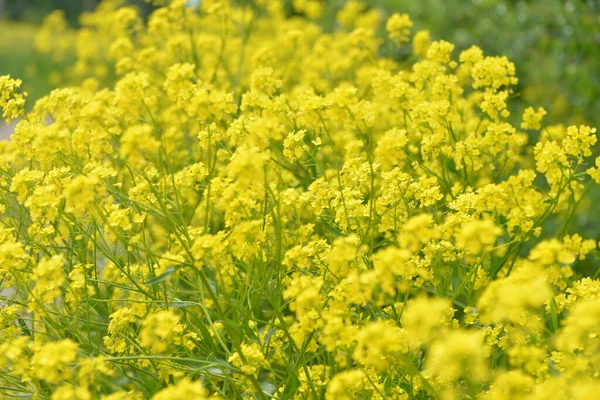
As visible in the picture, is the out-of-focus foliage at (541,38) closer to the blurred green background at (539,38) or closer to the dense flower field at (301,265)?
the blurred green background at (539,38)

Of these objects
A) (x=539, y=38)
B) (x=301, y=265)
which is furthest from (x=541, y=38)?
(x=301, y=265)

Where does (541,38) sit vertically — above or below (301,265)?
above

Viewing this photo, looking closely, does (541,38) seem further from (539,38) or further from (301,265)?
(301,265)

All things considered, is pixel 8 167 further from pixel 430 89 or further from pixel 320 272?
pixel 430 89

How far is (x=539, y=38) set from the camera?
5957 millimetres

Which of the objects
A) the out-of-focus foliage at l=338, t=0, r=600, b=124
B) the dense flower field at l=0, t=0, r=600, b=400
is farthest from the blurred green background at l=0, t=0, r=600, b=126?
the dense flower field at l=0, t=0, r=600, b=400

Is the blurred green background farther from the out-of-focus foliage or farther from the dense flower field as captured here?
the dense flower field

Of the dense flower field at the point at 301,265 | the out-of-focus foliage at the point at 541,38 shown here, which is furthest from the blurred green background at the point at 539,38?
the dense flower field at the point at 301,265

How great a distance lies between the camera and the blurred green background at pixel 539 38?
5242 millimetres

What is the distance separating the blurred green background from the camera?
17.2ft

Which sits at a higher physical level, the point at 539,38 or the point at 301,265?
the point at 539,38

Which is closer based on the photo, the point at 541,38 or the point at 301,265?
the point at 301,265

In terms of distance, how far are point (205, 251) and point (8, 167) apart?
1227 millimetres

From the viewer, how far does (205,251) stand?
2166 mm
